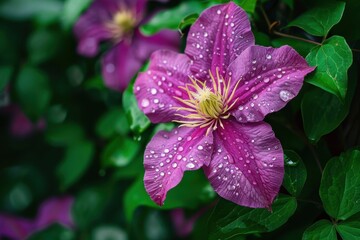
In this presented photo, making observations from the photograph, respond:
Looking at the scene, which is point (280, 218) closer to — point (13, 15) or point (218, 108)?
point (218, 108)

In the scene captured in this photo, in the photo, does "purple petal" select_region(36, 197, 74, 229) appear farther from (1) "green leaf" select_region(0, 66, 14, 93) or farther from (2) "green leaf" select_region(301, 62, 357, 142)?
(2) "green leaf" select_region(301, 62, 357, 142)

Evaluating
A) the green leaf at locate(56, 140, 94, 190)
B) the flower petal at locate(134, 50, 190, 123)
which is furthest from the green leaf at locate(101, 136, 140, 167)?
the flower petal at locate(134, 50, 190, 123)

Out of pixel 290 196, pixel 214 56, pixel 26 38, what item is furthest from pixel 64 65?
pixel 290 196

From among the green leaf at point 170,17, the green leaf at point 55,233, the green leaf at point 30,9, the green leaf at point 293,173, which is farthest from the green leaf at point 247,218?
the green leaf at point 30,9

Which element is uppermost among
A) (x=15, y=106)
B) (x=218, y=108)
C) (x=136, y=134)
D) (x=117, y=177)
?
(x=218, y=108)

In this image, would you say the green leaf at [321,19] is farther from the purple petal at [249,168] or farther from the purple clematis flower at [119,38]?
the purple clematis flower at [119,38]

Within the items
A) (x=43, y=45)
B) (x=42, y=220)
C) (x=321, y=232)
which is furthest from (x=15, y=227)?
(x=321, y=232)
